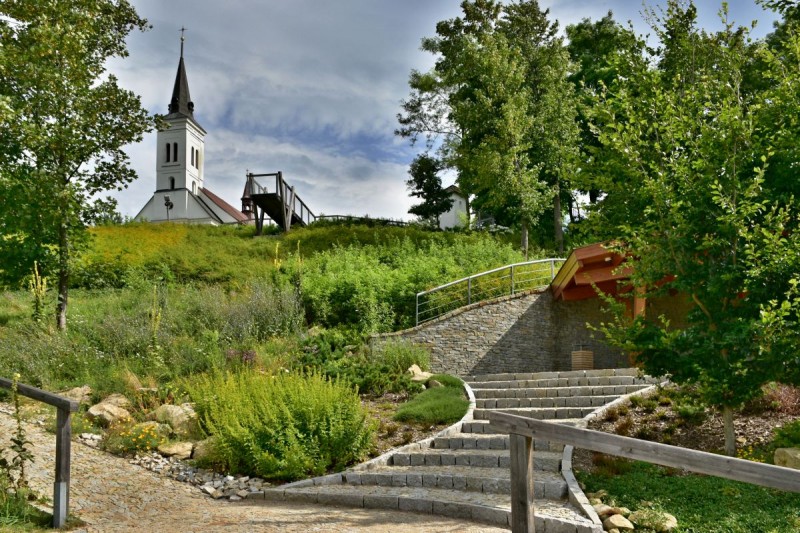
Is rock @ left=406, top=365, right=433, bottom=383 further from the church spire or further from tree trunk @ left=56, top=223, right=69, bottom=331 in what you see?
the church spire

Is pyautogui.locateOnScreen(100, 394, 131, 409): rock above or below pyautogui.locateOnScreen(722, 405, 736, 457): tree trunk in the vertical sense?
above

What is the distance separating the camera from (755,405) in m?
9.02

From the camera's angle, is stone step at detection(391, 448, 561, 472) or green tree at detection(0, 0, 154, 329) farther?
green tree at detection(0, 0, 154, 329)

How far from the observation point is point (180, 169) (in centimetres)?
5347

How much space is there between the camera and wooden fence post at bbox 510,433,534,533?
15.1 feet

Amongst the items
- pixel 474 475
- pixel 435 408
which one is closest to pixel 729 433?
pixel 474 475

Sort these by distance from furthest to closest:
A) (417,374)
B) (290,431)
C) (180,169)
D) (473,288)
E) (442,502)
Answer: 1. (180,169)
2. (473,288)
3. (417,374)
4. (290,431)
5. (442,502)

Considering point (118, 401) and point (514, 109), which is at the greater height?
point (514, 109)

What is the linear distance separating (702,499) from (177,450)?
6.17m

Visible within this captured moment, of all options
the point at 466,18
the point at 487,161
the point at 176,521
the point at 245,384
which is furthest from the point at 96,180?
the point at 466,18

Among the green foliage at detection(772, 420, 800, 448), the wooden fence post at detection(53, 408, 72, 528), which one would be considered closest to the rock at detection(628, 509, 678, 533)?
Result: the green foliage at detection(772, 420, 800, 448)

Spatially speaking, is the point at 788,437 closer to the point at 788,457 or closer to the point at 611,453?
the point at 788,457

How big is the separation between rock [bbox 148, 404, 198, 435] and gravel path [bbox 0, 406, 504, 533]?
107 centimetres

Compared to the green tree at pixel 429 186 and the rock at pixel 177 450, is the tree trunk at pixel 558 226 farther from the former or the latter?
the rock at pixel 177 450
